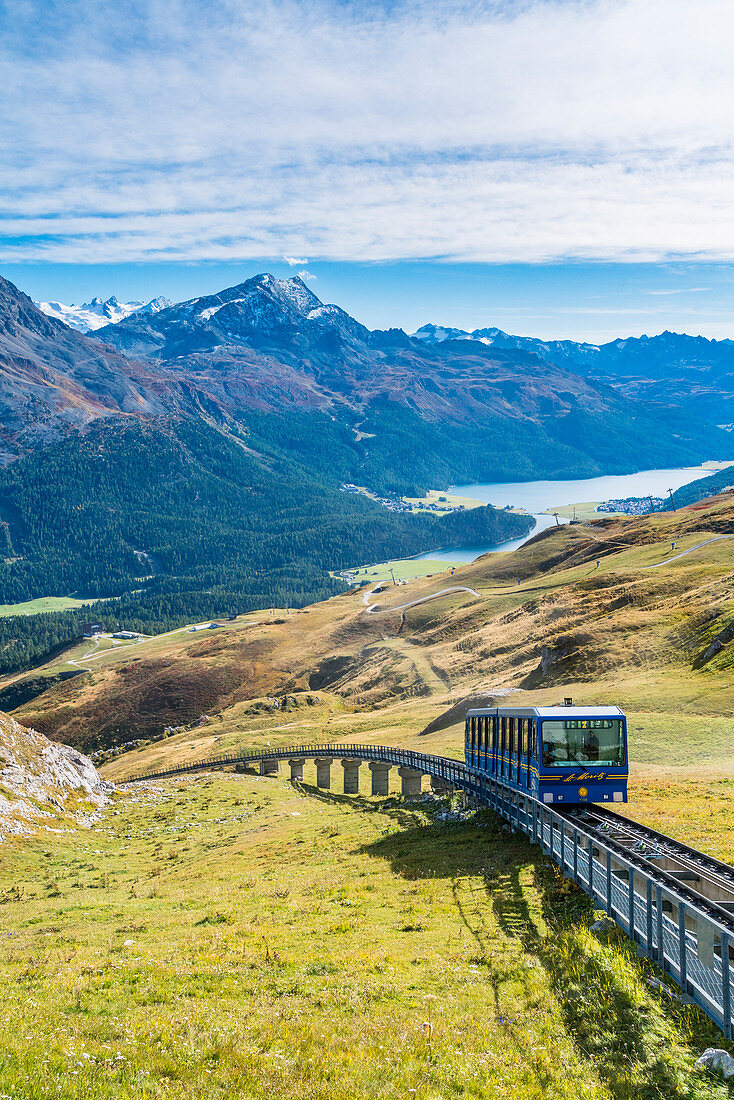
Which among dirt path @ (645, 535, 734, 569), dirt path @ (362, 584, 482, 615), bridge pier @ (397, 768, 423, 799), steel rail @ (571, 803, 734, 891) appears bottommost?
bridge pier @ (397, 768, 423, 799)

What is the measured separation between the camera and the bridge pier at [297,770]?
7519 cm

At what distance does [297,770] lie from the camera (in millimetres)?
76188

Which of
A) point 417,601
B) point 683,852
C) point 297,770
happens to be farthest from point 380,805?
point 417,601

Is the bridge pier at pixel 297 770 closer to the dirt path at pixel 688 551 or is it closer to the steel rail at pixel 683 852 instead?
the steel rail at pixel 683 852

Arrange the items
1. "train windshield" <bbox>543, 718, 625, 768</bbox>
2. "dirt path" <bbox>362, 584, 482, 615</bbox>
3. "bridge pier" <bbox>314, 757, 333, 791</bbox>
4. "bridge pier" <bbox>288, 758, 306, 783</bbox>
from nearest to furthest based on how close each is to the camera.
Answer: "train windshield" <bbox>543, 718, 625, 768</bbox>, "bridge pier" <bbox>314, 757, 333, 791</bbox>, "bridge pier" <bbox>288, 758, 306, 783</bbox>, "dirt path" <bbox>362, 584, 482, 615</bbox>

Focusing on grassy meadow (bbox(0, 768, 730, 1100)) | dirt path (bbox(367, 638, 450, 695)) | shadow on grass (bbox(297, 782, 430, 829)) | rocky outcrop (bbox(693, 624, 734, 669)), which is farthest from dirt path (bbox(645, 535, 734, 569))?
grassy meadow (bbox(0, 768, 730, 1100))

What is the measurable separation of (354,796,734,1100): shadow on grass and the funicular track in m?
0.53

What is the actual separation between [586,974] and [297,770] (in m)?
62.7

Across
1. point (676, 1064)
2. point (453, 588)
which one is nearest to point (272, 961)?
point (676, 1064)

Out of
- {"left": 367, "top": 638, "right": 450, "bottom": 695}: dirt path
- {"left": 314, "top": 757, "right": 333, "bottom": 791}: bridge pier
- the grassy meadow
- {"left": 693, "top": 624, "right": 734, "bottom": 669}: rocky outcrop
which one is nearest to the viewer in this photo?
the grassy meadow

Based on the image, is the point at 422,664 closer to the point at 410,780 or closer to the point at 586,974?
the point at 410,780

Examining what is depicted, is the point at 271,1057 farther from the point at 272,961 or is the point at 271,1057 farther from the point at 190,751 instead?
the point at 190,751

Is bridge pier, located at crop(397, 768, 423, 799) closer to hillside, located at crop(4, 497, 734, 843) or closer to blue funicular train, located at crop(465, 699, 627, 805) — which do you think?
hillside, located at crop(4, 497, 734, 843)

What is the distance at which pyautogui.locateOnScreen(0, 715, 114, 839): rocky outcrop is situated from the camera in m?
47.2
